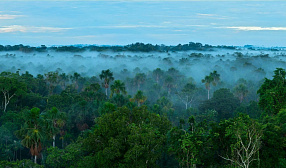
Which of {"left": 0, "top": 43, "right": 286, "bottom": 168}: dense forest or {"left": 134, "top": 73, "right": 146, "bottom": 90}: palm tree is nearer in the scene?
{"left": 0, "top": 43, "right": 286, "bottom": 168}: dense forest

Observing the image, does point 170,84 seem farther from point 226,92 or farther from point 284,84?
point 284,84

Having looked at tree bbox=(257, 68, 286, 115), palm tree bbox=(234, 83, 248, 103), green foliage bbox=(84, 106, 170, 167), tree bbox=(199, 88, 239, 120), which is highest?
tree bbox=(257, 68, 286, 115)

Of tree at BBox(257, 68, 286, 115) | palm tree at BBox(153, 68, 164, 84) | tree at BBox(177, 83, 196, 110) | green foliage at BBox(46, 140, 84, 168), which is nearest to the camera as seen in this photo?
green foliage at BBox(46, 140, 84, 168)

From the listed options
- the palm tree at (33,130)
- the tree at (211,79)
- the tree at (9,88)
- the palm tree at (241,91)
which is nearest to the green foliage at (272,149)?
the palm tree at (33,130)

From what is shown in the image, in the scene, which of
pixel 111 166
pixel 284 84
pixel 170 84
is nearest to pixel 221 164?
pixel 111 166

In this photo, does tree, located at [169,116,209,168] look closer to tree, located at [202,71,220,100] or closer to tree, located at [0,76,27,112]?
tree, located at [0,76,27,112]

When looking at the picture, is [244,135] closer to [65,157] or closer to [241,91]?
[65,157]

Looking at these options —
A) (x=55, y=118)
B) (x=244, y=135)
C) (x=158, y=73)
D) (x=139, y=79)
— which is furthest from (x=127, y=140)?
(x=158, y=73)

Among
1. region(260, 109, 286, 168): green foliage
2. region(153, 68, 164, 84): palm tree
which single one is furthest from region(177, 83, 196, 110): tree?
region(260, 109, 286, 168): green foliage
